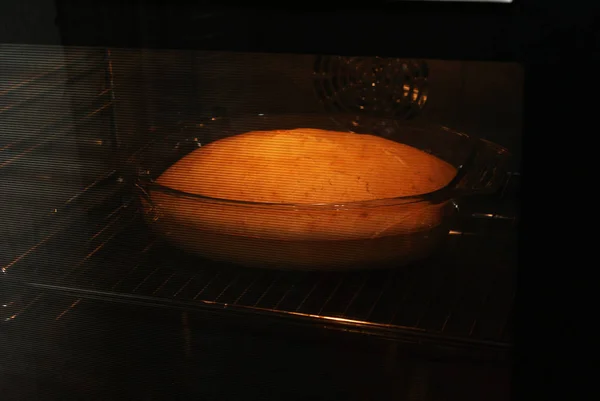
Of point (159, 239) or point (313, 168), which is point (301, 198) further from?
point (159, 239)

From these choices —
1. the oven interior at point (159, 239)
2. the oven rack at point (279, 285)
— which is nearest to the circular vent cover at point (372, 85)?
the oven interior at point (159, 239)

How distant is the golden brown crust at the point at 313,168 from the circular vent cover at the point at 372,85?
3cm

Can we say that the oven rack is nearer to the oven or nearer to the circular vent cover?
the oven

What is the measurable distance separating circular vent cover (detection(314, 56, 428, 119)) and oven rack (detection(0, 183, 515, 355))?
127mm

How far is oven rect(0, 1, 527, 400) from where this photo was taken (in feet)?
2.00

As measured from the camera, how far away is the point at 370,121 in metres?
0.70

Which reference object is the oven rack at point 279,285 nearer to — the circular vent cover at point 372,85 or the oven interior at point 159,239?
the oven interior at point 159,239

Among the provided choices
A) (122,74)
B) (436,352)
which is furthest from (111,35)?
(436,352)

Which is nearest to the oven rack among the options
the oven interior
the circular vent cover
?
the oven interior

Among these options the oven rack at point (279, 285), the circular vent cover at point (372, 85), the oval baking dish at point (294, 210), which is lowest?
the oven rack at point (279, 285)

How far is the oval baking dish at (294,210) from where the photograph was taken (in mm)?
682

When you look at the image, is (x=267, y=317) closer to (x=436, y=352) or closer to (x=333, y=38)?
(x=436, y=352)

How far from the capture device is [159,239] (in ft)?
2.44

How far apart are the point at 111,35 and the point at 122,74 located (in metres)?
0.04
